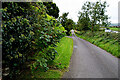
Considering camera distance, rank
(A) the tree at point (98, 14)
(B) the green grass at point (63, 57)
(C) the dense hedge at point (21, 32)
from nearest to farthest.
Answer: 1. (C) the dense hedge at point (21, 32)
2. (B) the green grass at point (63, 57)
3. (A) the tree at point (98, 14)

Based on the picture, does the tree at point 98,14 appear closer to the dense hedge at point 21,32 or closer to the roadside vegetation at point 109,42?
the roadside vegetation at point 109,42

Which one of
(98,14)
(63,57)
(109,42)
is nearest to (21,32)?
(63,57)

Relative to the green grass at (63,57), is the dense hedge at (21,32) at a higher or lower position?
higher

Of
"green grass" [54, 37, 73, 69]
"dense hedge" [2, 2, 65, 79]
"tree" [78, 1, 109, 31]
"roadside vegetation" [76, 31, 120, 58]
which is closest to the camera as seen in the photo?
"dense hedge" [2, 2, 65, 79]

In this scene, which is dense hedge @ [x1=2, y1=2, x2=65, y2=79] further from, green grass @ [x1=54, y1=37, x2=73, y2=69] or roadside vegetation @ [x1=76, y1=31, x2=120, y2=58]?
roadside vegetation @ [x1=76, y1=31, x2=120, y2=58]

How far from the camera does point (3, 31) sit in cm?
320

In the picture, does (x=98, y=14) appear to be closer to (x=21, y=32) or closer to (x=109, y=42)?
(x=109, y=42)

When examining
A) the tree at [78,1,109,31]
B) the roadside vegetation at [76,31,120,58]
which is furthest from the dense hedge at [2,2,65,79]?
the tree at [78,1,109,31]

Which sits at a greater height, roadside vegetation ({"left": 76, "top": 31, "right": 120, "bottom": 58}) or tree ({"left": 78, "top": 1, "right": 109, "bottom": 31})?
tree ({"left": 78, "top": 1, "right": 109, "bottom": 31})

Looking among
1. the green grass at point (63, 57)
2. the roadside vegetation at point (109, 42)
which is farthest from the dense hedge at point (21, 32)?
the roadside vegetation at point (109, 42)

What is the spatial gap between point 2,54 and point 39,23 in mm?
1925

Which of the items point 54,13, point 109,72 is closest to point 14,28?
point 109,72

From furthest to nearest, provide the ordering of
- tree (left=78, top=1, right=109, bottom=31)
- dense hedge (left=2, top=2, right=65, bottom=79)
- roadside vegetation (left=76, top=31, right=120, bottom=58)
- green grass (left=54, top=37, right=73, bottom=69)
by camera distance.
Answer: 1. tree (left=78, top=1, right=109, bottom=31)
2. roadside vegetation (left=76, top=31, right=120, bottom=58)
3. green grass (left=54, top=37, right=73, bottom=69)
4. dense hedge (left=2, top=2, right=65, bottom=79)

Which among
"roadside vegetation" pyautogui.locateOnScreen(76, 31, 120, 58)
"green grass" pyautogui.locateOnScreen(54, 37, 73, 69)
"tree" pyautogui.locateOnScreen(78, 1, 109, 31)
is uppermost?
"tree" pyautogui.locateOnScreen(78, 1, 109, 31)
